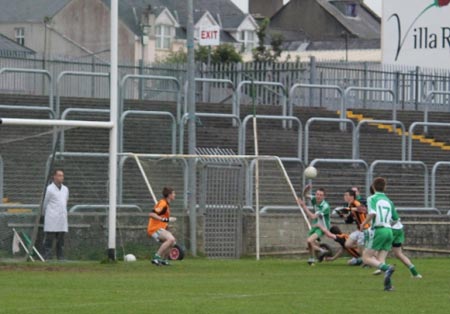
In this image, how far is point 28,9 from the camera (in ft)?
274

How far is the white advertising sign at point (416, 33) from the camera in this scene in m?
55.4

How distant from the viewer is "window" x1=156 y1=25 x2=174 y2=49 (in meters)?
92.8

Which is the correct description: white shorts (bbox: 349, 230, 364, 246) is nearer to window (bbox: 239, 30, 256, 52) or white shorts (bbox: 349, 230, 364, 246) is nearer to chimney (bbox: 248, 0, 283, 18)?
window (bbox: 239, 30, 256, 52)

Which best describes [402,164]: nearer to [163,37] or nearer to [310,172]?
[310,172]

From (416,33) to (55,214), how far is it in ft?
105

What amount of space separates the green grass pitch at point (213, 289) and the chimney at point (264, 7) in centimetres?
8685

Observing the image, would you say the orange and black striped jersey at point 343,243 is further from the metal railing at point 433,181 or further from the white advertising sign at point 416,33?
the white advertising sign at point 416,33

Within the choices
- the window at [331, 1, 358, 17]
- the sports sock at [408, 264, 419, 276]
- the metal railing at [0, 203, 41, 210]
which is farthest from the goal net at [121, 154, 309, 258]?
the window at [331, 1, 358, 17]

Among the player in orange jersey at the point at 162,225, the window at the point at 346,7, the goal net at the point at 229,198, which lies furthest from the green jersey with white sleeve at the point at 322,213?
the window at the point at 346,7

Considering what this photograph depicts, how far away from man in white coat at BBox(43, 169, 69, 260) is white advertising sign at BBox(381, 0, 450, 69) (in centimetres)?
3072

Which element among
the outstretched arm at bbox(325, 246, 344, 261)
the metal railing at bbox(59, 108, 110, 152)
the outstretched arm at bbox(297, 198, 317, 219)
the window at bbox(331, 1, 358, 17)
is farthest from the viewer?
the window at bbox(331, 1, 358, 17)

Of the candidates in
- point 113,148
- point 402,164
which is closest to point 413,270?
point 113,148

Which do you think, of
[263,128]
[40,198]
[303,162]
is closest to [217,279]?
[40,198]

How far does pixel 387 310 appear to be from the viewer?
56.3ft
